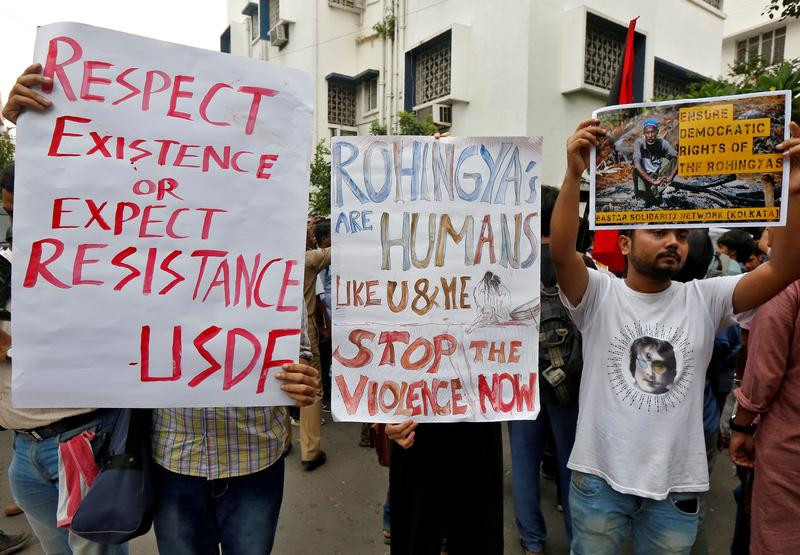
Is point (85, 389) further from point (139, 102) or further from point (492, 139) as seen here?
point (492, 139)

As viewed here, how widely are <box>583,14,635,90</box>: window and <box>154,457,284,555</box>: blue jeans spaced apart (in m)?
9.55

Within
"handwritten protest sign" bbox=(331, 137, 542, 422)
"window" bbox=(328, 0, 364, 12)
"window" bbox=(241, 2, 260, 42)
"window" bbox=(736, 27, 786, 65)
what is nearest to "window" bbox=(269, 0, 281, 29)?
"window" bbox=(241, 2, 260, 42)

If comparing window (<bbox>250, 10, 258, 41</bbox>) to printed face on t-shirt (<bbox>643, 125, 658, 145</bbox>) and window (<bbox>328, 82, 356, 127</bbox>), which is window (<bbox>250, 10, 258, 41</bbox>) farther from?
printed face on t-shirt (<bbox>643, 125, 658, 145</bbox>)

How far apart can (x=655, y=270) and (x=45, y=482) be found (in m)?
2.21

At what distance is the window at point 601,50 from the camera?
933 cm

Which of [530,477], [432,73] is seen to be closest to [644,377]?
[530,477]

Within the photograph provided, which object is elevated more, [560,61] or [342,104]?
[342,104]

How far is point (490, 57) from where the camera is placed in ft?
30.9

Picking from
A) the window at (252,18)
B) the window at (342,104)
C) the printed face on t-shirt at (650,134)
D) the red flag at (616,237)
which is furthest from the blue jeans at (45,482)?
the window at (252,18)

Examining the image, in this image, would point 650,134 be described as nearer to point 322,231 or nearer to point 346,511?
point 346,511

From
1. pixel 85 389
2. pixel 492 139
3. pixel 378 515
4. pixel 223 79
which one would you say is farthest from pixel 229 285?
pixel 378 515

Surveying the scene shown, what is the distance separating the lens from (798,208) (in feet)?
4.96

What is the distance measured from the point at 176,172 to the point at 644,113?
1397mm

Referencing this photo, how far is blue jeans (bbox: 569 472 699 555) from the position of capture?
1.66m
